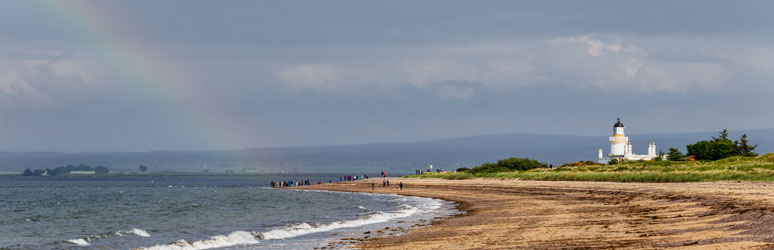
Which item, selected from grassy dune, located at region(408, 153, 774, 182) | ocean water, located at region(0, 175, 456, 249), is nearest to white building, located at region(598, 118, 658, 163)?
grassy dune, located at region(408, 153, 774, 182)

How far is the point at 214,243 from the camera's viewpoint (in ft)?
101

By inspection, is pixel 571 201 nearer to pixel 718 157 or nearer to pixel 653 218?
pixel 653 218

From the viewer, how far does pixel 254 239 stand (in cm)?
3212

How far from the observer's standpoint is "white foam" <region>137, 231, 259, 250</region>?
29.5 metres

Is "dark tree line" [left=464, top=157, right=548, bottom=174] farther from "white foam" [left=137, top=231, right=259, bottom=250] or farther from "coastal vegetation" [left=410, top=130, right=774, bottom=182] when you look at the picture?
"white foam" [left=137, top=231, right=259, bottom=250]

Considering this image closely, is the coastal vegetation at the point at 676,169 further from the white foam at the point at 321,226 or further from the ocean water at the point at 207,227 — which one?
the white foam at the point at 321,226

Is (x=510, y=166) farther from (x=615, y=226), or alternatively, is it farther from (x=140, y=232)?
(x=615, y=226)

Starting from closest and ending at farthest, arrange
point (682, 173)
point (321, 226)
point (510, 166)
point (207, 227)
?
1. point (321, 226)
2. point (207, 227)
3. point (682, 173)
4. point (510, 166)

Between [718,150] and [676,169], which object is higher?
[718,150]

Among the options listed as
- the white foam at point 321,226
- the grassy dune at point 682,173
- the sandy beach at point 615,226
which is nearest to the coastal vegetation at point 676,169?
the grassy dune at point 682,173

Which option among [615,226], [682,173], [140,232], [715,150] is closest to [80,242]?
[140,232]

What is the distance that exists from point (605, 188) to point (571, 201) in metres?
13.2

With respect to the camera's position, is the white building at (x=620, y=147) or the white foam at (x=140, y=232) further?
the white building at (x=620, y=147)

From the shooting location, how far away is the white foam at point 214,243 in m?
29.5
